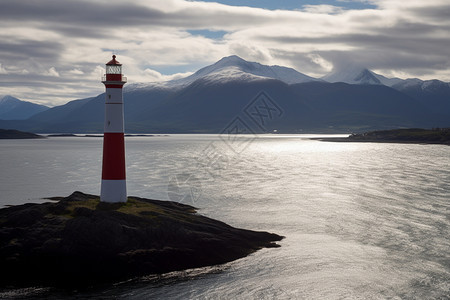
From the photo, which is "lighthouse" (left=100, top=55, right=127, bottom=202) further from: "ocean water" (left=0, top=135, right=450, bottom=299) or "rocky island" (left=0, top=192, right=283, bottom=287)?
"ocean water" (left=0, top=135, right=450, bottom=299)

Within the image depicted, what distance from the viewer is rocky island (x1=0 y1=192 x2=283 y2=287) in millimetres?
27562

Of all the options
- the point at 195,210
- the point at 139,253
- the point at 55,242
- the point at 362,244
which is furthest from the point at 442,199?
the point at 55,242

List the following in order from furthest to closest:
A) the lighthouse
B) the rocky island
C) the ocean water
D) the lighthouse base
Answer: the lighthouse base, the lighthouse, the rocky island, the ocean water

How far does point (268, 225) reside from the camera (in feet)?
136

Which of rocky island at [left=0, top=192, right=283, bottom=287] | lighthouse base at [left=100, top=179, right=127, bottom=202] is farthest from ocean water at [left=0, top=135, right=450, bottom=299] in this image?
lighthouse base at [left=100, top=179, right=127, bottom=202]

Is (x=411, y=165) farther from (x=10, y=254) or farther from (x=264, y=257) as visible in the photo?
(x=10, y=254)

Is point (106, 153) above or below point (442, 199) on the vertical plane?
above

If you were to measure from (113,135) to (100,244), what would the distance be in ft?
26.2

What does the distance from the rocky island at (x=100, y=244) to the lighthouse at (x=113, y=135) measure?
1.30 m

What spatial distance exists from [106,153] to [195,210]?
15.4 m

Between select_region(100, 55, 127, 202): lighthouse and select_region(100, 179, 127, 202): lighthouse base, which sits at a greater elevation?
select_region(100, 55, 127, 202): lighthouse

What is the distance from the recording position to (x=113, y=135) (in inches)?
1315

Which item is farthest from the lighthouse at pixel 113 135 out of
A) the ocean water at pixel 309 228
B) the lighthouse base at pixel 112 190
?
the ocean water at pixel 309 228

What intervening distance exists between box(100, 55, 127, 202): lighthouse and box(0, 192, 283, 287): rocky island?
130cm
